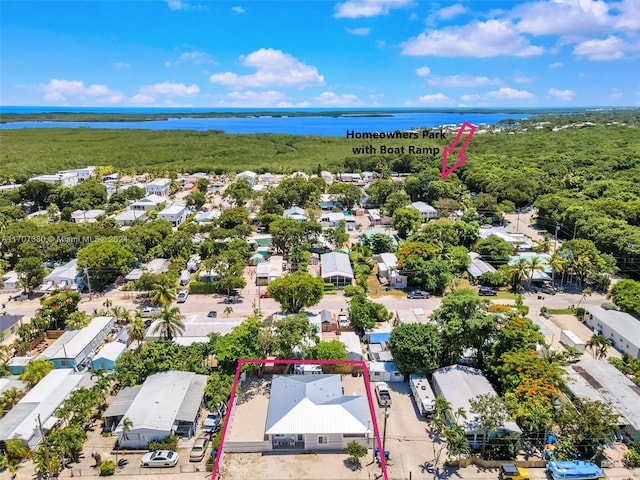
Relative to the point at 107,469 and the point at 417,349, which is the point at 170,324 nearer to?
the point at 107,469

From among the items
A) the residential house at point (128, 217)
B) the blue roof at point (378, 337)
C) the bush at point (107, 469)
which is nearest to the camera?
the bush at point (107, 469)

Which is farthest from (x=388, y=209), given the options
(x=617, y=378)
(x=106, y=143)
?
(x=106, y=143)

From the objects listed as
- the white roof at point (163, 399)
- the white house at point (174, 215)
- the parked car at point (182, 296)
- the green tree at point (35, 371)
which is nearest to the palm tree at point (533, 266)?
the white roof at point (163, 399)

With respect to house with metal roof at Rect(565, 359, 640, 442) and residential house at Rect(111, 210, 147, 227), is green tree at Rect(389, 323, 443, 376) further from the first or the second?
residential house at Rect(111, 210, 147, 227)

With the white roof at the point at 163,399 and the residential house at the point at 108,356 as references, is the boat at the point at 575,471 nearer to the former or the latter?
the white roof at the point at 163,399

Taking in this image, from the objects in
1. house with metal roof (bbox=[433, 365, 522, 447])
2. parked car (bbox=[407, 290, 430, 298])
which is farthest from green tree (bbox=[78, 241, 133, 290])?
house with metal roof (bbox=[433, 365, 522, 447])
